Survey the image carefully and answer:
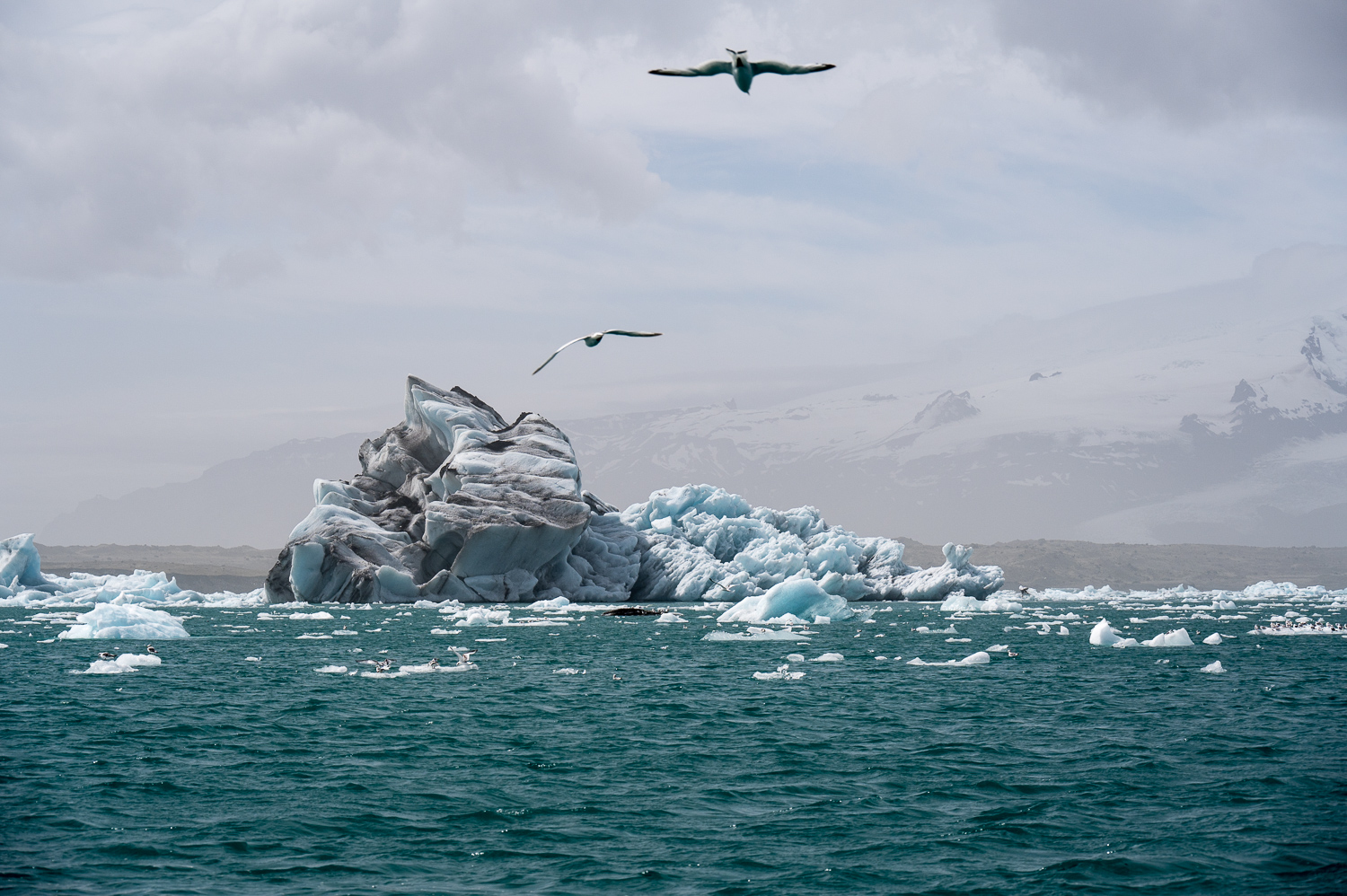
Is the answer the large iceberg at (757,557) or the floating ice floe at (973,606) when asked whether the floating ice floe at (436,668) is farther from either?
the floating ice floe at (973,606)

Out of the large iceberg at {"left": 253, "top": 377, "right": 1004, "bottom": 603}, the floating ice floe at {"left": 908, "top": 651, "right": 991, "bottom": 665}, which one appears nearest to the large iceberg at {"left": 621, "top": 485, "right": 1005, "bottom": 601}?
the large iceberg at {"left": 253, "top": 377, "right": 1004, "bottom": 603}

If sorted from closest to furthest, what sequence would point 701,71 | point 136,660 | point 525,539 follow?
point 701,71, point 136,660, point 525,539

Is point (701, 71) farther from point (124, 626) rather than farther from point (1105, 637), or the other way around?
point (124, 626)

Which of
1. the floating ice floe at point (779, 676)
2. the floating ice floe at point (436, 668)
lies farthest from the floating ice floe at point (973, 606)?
the floating ice floe at point (436, 668)

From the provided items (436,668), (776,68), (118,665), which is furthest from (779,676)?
(776,68)

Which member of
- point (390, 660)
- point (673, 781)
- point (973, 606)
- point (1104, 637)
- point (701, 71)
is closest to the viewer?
point (701, 71)

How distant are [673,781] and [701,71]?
987cm

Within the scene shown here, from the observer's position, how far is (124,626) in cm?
3638

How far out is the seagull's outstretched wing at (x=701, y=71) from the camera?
8.10 m

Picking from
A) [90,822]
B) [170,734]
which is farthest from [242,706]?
[90,822]

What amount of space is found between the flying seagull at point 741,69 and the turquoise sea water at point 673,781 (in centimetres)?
725

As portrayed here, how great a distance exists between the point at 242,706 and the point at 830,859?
14.1m

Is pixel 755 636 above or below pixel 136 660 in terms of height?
below

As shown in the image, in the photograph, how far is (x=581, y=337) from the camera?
12930mm
